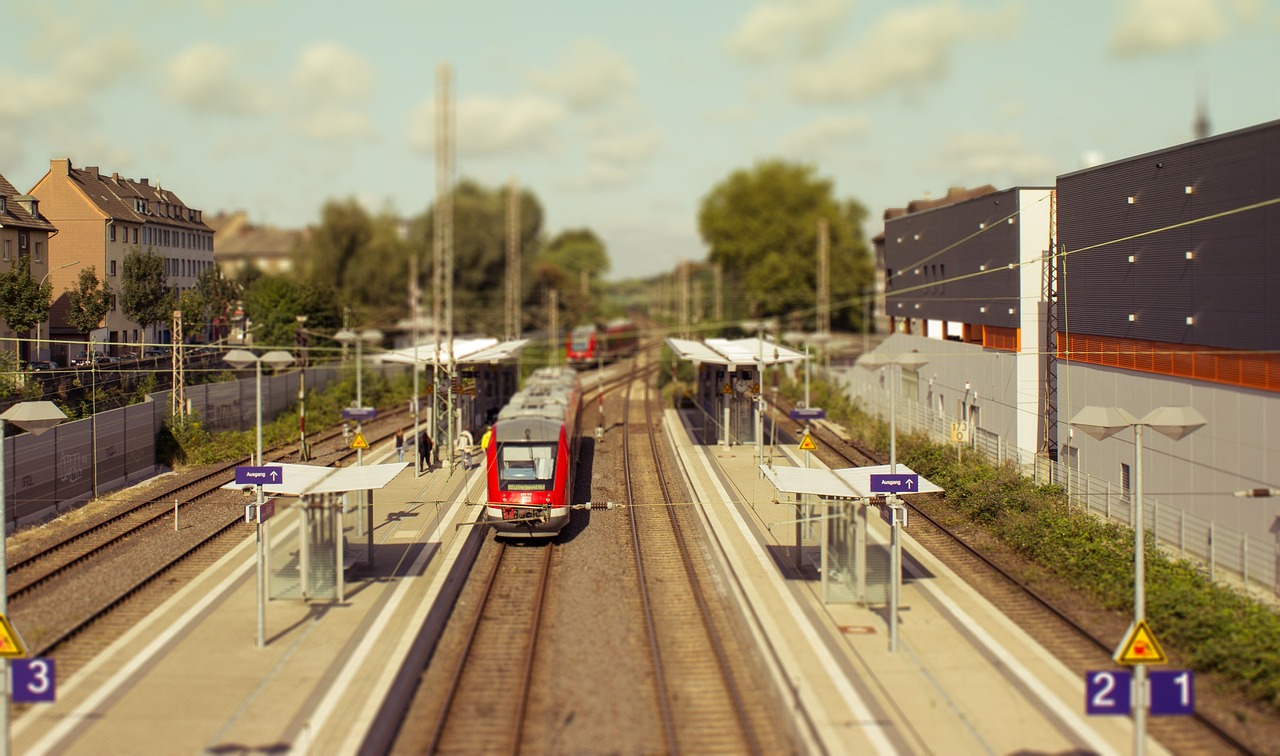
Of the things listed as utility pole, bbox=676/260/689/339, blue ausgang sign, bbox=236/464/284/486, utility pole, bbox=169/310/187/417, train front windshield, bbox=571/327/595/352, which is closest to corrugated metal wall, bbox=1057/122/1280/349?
blue ausgang sign, bbox=236/464/284/486

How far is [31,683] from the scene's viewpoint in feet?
38.8

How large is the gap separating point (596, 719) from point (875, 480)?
6700 mm

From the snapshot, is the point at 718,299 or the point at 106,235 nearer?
the point at 106,235

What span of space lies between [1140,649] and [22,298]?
29.4 meters

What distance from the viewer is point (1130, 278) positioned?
24.9m

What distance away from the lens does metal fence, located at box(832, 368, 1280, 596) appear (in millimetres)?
18922

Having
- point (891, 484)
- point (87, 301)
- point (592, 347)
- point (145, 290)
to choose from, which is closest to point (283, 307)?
point (145, 290)

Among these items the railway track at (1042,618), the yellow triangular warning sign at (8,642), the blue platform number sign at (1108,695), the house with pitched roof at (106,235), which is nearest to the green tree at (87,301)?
the house with pitched roof at (106,235)

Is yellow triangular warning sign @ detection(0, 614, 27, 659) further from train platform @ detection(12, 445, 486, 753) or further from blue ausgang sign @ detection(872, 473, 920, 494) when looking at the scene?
blue ausgang sign @ detection(872, 473, 920, 494)

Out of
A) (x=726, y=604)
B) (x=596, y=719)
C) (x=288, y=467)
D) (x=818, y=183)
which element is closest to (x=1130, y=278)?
(x=726, y=604)

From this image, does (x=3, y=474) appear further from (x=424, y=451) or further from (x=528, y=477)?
(x=424, y=451)

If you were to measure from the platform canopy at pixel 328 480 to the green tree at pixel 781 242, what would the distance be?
215ft

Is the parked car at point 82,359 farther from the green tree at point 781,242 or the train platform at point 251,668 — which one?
the green tree at point 781,242

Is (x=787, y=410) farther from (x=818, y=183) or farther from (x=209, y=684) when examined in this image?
(x=818, y=183)
